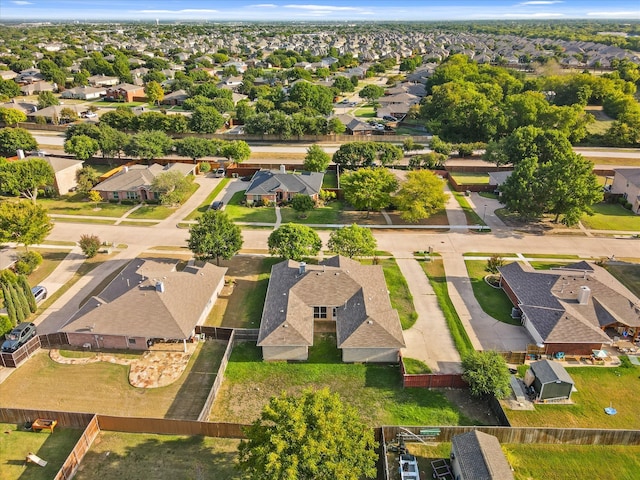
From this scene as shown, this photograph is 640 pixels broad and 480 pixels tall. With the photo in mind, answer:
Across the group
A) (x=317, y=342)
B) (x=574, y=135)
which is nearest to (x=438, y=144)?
(x=574, y=135)

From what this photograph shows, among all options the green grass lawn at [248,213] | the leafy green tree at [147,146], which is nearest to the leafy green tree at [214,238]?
the green grass lawn at [248,213]

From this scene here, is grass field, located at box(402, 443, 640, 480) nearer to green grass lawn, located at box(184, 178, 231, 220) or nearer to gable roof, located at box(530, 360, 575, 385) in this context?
gable roof, located at box(530, 360, 575, 385)

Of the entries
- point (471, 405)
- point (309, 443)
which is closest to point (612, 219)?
point (471, 405)

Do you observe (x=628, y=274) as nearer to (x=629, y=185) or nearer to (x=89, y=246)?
(x=629, y=185)

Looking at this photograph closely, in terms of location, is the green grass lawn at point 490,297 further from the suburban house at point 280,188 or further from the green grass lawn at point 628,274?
the suburban house at point 280,188

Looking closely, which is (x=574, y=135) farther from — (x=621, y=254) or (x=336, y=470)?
(x=336, y=470)

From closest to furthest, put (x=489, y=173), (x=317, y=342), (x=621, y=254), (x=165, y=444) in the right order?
(x=165, y=444)
(x=317, y=342)
(x=621, y=254)
(x=489, y=173)
